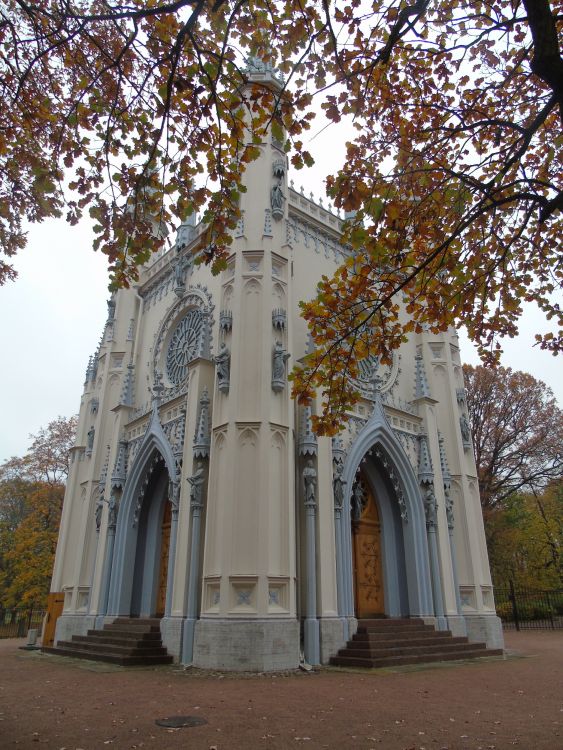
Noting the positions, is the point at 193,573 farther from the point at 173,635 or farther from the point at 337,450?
the point at 337,450

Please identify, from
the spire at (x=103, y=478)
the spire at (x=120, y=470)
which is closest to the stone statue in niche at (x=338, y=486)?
the spire at (x=120, y=470)

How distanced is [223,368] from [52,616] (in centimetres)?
1116

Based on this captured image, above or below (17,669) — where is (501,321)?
above

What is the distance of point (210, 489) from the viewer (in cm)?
1262

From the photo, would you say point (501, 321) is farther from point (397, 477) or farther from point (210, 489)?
point (397, 477)

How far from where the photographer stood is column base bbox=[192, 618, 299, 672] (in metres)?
10.7

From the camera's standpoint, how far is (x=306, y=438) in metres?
13.3

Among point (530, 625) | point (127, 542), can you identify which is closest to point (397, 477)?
point (127, 542)

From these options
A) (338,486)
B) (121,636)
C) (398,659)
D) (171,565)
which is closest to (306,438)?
(338,486)

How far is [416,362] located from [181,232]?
31.6ft

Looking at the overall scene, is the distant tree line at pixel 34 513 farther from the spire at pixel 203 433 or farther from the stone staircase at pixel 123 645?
the spire at pixel 203 433

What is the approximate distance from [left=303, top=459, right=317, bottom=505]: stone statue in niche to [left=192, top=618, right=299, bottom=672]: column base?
2.80 meters

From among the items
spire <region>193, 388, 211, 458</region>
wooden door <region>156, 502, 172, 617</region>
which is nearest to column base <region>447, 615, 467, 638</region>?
wooden door <region>156, 502, 172, 617</region>

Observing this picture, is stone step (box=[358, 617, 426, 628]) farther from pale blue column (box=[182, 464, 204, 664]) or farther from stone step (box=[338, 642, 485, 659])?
pale blue column (box=[182, 464, 204, 664])
